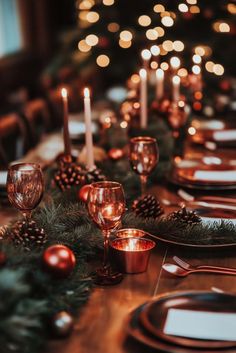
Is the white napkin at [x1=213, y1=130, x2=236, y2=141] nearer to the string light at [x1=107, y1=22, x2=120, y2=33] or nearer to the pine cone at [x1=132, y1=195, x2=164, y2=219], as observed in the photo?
the pine cone at [x1=132, y1=195, x2=164, y2=219]

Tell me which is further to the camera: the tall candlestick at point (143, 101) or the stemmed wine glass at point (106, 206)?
the tall candlestick at point (143, 101)

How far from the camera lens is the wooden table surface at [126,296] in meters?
1.20

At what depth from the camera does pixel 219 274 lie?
1529 mm

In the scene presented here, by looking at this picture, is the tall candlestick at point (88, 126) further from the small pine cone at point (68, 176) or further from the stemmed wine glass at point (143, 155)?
the stemmed wine glass at point (143, 155)

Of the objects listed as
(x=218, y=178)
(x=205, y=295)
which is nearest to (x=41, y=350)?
(x=205, y=295)

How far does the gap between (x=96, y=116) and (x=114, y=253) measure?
234 centimetres

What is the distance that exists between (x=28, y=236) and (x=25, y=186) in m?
0.12

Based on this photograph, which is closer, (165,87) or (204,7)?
(165,87)

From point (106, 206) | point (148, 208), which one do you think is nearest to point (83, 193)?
point (148, 208)

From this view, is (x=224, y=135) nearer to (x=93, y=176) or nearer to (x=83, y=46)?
(x=93, y=176)

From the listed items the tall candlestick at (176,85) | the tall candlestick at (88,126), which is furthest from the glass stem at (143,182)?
the tall candlestick at (176,85)

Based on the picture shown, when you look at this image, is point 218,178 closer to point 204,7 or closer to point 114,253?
point 114,253

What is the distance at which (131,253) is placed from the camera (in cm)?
151

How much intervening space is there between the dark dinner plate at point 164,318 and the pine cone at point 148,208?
54 centimetres
